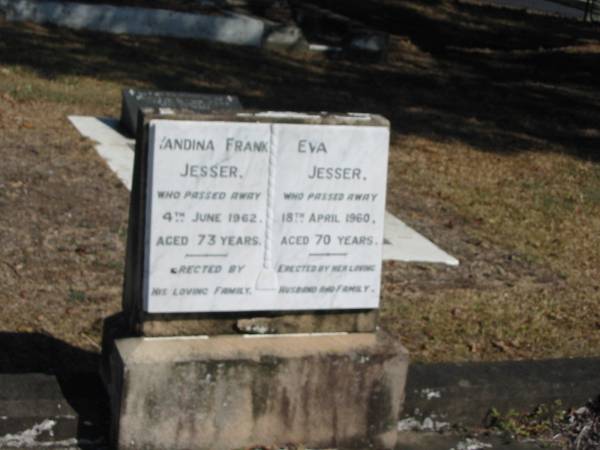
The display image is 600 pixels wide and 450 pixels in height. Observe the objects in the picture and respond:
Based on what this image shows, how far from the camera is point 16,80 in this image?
45.0 feet

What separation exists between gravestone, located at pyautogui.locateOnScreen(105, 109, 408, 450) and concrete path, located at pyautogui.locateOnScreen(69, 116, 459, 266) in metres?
3.30

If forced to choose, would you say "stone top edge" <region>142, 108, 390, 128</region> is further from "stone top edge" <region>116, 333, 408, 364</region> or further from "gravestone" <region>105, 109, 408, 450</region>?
"stone top edge" <region>116, 333, 408, 364</region>

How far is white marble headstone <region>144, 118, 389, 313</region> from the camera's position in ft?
15.2

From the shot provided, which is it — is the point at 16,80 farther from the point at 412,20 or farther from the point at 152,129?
the point at 412,20

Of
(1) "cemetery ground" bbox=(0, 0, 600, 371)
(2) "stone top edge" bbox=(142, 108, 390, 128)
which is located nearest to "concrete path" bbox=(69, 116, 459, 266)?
(1) "cemetery ground" bbox=(0, 0, 600, 371)

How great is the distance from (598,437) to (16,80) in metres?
9.67

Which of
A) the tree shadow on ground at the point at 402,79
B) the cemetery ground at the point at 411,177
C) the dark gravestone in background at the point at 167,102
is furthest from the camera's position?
the tree shadow on ground at the point at 402,79

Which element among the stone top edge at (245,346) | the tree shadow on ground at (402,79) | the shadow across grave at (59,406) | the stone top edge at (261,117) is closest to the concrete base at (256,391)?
the stone top edge at (245,346)

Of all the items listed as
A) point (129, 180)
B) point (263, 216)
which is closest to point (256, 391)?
point (263, 216)

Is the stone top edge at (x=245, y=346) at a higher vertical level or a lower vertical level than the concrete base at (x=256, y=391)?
higher

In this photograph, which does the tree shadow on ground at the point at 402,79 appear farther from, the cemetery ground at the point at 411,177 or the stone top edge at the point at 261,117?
the stone top edge at the point at 261,117

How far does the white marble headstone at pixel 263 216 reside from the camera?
15.2 ft

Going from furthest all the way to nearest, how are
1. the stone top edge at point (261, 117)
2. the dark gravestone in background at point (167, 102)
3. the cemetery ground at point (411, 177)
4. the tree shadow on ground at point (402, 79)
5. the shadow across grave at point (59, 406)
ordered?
the tree shadow on ground at point (402, 79) → the dark gravestone in background at point (167, 102) → the cemetery ground at point (411, 177) → the shadow across grave at point (59, 406) → the stone top edge at point (261, 117)

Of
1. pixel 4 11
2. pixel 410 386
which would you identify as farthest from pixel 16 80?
pixel 410 386
